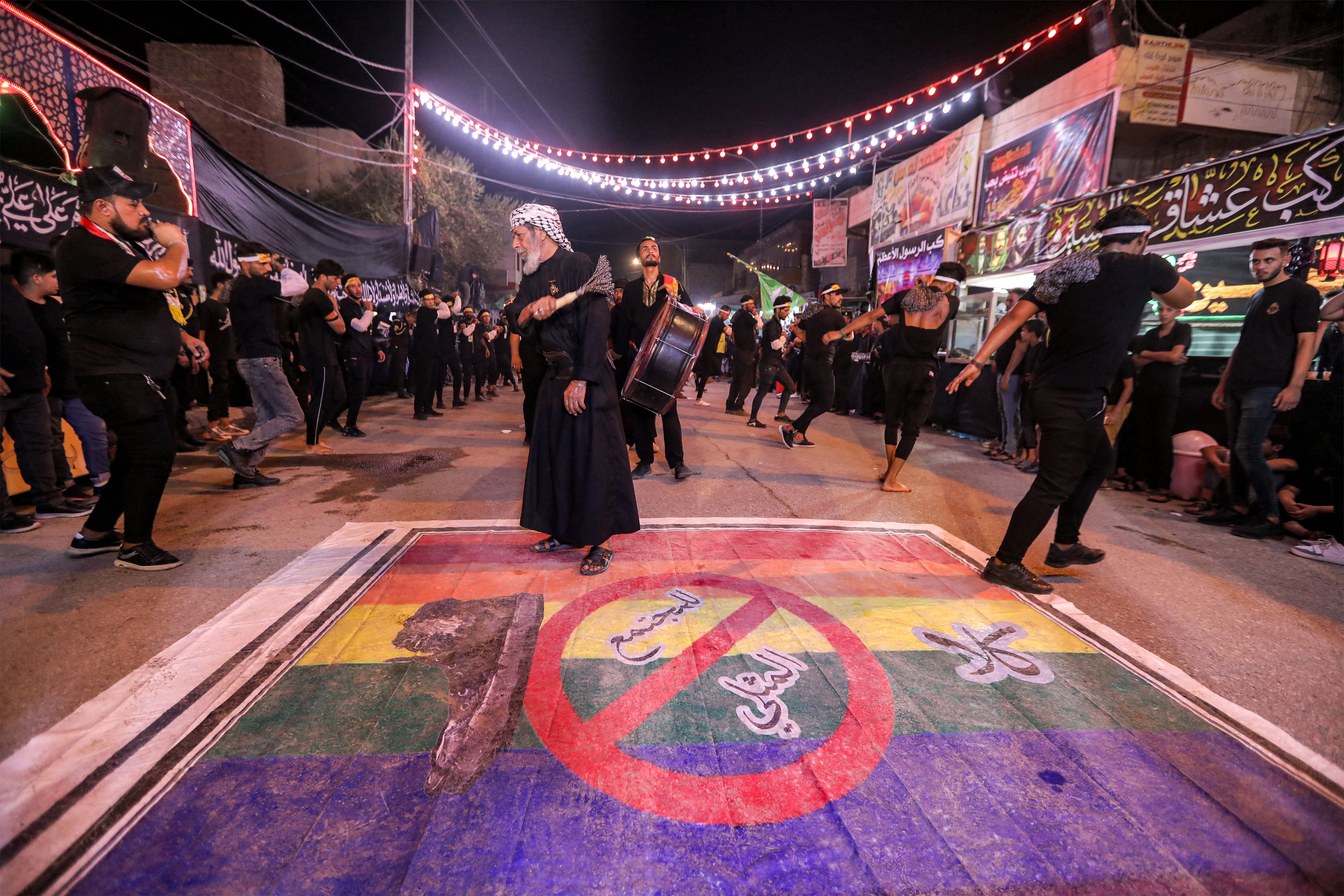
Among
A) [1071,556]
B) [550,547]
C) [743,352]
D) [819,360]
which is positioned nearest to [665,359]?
[550,547]

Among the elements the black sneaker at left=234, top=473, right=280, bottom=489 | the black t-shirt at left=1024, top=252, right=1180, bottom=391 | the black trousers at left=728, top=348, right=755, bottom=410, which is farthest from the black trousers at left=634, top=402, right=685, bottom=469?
the black trousers at left=728, top=348, right=755, bottom=410

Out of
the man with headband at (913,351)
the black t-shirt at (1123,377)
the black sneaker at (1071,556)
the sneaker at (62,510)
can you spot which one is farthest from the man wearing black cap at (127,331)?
the black t-shirt at (1123,377)

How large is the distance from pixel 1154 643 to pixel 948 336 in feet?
41.2

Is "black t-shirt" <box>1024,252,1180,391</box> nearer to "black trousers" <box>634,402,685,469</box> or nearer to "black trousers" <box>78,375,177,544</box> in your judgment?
"black trousers" <box>634,402,685,469</box>

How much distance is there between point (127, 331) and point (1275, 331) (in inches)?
294

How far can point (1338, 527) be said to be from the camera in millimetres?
4066

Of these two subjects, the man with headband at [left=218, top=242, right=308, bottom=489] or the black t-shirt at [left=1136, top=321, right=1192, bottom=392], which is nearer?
the man with headband at [left=218, top=242, right=308, bottom=489]

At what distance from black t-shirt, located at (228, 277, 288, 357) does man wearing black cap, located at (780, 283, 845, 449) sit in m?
5.79

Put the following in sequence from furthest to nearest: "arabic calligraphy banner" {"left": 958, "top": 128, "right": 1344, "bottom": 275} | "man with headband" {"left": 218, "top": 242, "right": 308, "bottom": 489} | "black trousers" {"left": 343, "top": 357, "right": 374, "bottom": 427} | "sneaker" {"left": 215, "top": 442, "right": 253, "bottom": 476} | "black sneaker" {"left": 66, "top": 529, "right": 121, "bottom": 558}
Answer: "black trousers" {"left": 343, "top": 357, "right": 374, "bottom": 427}, "arabic calligraphy banner" {"left": 958, "top": 128, "right": 1344, "bottom": 275}, "man with headband" {"left": 218, "top": 242, "right": 308, "bottom": 489}, "sneaker" {"left": 215, "top": 442, "right": 253, "bottom": 476}, "black sneaker" {"left": 66, "top": 529, "right": 121, "bottom": 558}

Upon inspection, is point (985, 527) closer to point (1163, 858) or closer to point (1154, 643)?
point (1154, 643)

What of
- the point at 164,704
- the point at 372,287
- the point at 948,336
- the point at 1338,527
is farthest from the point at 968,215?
the point at 164,704

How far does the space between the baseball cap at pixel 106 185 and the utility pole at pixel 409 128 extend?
39.9ft

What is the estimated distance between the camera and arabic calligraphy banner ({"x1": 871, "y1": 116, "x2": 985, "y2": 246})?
15.0 meters

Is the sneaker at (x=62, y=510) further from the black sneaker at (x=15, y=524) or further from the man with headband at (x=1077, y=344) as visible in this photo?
the man with headband at (x=1077, y=344)
